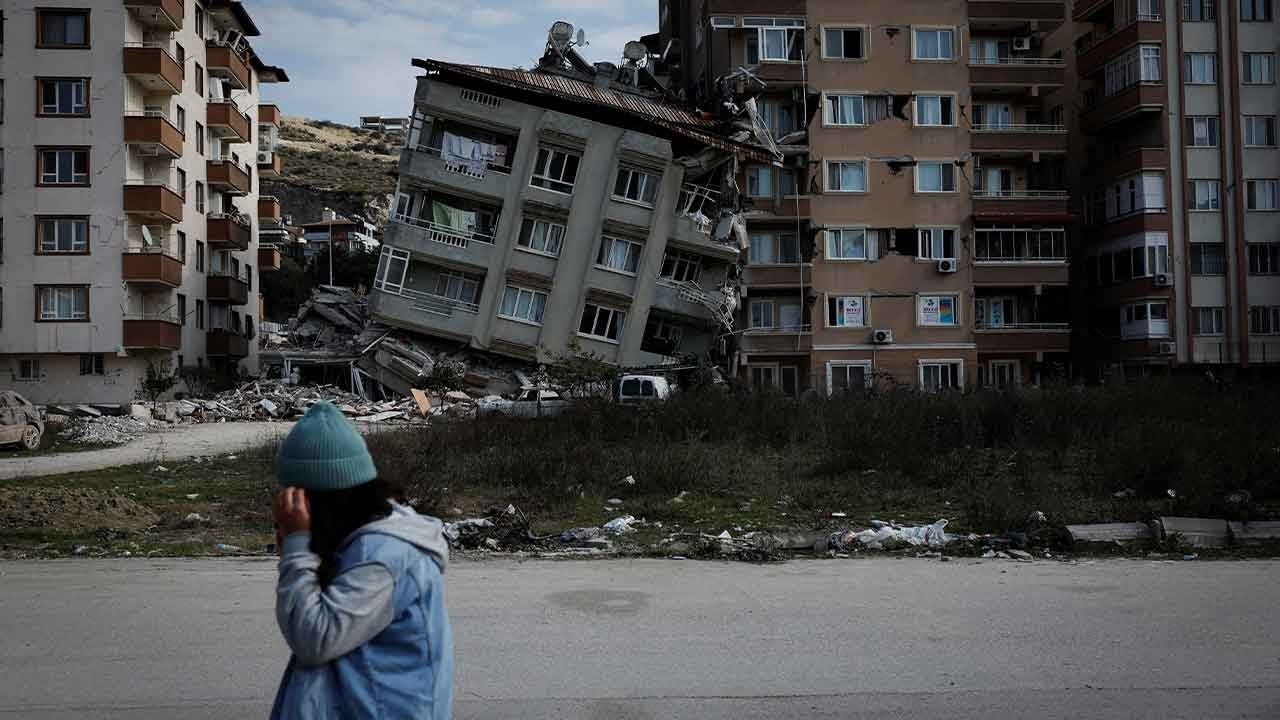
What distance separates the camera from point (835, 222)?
4575 centimetres

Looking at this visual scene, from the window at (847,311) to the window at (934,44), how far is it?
37.4 ft

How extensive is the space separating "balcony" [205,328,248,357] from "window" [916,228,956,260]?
33977mm

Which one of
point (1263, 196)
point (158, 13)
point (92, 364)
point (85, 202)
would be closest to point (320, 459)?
point (92, 364)

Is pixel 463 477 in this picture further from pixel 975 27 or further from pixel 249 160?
pixel 249 160

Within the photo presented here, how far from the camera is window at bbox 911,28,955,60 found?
152 feet

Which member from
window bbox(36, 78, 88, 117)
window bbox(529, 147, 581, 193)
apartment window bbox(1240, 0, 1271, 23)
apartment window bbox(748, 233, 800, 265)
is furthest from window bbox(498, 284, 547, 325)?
apartment window bbox(1240, 0, 1271, 23)

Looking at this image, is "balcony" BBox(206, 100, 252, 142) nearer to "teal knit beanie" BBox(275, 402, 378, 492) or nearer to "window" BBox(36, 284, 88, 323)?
"window" BBox(36, 284, 88, 323)

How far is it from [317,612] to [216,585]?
7.06 metres

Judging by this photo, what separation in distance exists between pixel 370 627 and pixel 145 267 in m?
46.1

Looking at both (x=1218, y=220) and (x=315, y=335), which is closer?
(x=1218, y=220)

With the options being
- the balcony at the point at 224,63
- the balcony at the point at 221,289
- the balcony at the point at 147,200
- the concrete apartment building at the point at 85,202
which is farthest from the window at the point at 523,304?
the balcony at the point at 224,63

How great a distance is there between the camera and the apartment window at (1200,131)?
46375 mm

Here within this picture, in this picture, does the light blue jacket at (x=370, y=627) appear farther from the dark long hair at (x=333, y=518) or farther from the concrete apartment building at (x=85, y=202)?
the concrete apartment building at (x=85, y=202)

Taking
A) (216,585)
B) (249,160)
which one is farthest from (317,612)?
(249,160)
